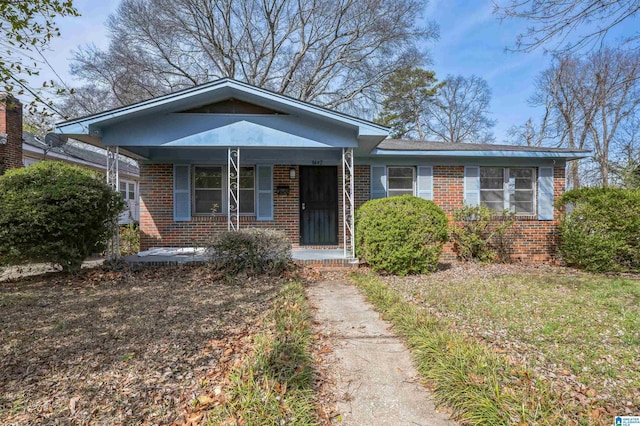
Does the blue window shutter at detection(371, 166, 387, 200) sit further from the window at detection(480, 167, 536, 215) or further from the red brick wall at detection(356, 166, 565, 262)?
the window at detection(480, 167, 536, 215)

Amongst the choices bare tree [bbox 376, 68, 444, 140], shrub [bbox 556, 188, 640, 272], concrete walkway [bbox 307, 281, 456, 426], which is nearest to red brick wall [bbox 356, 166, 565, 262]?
shrub [bbox 556, 188, 640, 272]

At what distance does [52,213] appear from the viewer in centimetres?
603

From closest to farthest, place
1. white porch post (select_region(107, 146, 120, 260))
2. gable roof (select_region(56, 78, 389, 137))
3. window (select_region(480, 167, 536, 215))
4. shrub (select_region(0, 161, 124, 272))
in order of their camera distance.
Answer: shrub (select_region(0, 161, 124, 272)) < gable roof (select_region(56, 78, 389, 137)) < white porch post (select_region(107, 146, 120, 260)) < window (select_region(480, 167, 536, 215))

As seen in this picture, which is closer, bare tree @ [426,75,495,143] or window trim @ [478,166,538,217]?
window trim @ [478,166,538,217]

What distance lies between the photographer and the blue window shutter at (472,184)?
8.97m

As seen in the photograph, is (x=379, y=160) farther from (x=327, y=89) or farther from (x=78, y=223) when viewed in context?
(x=327, y=89)

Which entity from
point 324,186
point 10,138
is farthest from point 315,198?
point 10,138

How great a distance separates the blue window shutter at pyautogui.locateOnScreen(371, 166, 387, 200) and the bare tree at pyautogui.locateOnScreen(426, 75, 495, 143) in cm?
2031

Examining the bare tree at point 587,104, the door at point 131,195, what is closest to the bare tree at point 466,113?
the bare tree at point 587,104

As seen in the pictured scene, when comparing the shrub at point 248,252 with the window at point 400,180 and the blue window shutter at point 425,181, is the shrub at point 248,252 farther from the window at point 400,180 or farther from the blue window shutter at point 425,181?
the blue window shutter at point 425,181

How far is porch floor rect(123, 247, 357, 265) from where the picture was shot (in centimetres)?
730

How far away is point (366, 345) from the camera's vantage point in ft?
11.4

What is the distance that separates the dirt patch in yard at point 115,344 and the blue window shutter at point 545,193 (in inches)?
293

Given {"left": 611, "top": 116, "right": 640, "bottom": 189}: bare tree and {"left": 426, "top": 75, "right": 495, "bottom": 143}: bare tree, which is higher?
{"left": 426, "top": 75, "right": 495, "bottom": 143}: bare tree
